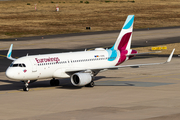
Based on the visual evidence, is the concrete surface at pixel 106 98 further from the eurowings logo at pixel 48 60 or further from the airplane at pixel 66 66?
the eurowings logo at pixel 48 60

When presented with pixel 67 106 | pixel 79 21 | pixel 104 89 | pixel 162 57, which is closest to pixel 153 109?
pixel 67 106

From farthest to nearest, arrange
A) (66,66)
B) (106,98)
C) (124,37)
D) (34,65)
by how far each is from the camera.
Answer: (124,37)
(66,66)
(34,65)
(106,98)

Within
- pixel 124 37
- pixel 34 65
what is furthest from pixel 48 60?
pixel 124 37

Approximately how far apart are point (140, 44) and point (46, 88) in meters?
49.6

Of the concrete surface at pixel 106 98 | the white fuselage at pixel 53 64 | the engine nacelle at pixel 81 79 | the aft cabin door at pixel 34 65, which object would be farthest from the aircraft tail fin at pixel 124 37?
the aft cabin door at pixel 34 65

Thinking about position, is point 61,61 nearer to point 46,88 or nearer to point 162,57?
point 46,88

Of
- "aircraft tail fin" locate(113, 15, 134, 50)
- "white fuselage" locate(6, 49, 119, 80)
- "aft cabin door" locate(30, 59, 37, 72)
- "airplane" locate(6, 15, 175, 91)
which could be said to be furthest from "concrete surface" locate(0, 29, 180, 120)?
"aircraft tail fin" locate(113, 15, 134, 50)

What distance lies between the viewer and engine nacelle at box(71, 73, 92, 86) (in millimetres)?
45647

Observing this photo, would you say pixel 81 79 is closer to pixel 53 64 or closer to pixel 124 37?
pixel 53 64

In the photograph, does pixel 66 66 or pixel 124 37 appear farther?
pixel 124 37

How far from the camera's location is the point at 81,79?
45594 millimetres

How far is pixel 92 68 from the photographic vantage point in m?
48.5

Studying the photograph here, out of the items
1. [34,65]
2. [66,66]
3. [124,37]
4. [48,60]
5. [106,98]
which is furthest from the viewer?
[124,37]

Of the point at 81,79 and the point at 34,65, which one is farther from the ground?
the point at 34,65
